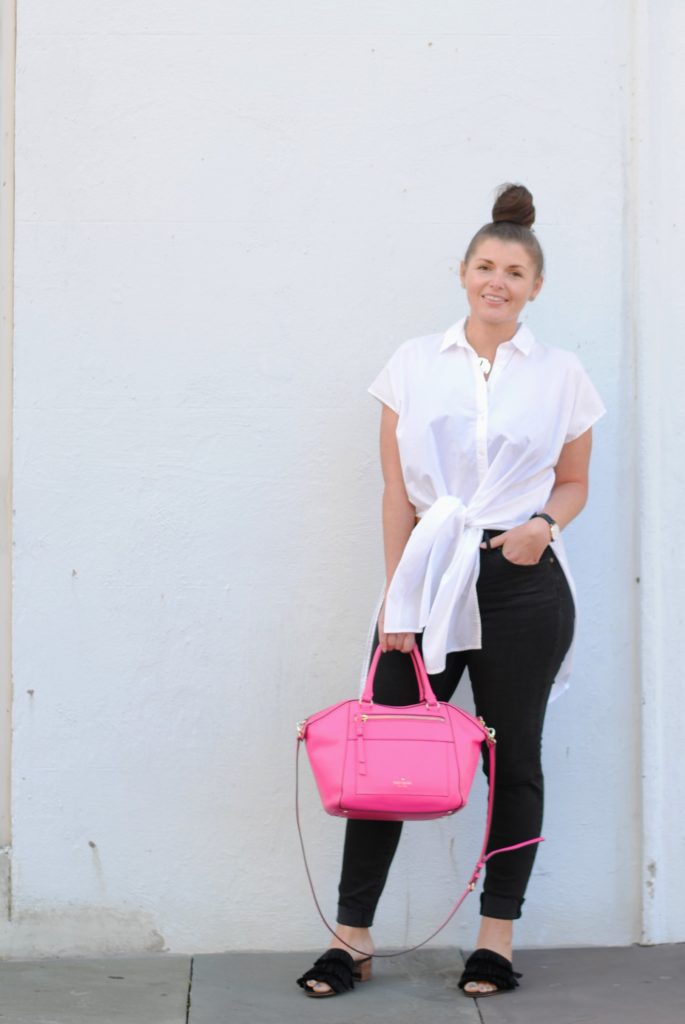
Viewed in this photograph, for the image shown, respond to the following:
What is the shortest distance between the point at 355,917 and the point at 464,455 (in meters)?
1.21

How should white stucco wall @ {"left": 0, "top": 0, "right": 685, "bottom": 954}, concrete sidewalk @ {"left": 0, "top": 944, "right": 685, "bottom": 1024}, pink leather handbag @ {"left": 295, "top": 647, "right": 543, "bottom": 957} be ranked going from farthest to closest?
white stucco wall @ {"left": 0, "top": 0, "right": 685, "bottom": 954}
concrete sidewalk @ {"left": 0, "top": 944, "right": 685, "bottom": 1024}
pink leather handbag @ {"left": 295, "top": 647, "right": 543, "bottom": 957}

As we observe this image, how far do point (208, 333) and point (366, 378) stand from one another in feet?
1.49

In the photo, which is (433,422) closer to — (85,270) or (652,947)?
(85,270)

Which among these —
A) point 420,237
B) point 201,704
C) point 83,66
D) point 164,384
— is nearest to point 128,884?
point 201,704

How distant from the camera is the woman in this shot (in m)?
→ 3.64

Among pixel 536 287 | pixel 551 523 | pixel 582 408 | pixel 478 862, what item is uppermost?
pixel 536 287

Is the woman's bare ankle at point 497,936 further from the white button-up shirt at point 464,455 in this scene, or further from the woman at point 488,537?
the white button-up shirt at point 464,455

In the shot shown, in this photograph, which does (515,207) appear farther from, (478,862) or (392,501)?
(478,862)

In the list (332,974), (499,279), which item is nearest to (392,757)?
(332,974)

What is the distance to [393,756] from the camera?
11.4ft

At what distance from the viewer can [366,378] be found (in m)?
4.11

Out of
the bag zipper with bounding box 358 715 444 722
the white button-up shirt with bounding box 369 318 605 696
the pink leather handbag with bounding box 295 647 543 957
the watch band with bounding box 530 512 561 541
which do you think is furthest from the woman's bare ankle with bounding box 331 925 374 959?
the watch band with bounding box 530 512 561 541

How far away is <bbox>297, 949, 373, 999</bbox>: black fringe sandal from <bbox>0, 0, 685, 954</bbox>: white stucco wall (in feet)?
1.20

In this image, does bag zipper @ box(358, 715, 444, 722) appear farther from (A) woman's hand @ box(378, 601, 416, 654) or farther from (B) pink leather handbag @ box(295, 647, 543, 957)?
(A) woman's hand @ box(378, 601, 416, 654)
